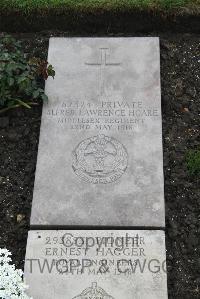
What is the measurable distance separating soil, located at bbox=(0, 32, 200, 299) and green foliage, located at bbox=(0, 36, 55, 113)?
10cm

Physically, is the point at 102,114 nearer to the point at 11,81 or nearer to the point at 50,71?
the point at 50,71

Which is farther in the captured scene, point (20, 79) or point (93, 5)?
point (93, 5)

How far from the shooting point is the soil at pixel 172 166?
4.15 m

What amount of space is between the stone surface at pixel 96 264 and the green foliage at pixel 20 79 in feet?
4.13

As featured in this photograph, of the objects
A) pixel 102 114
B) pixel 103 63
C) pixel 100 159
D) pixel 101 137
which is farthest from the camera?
pixel 103 63

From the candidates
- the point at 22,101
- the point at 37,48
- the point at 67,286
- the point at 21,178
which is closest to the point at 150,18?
the point at 37,48

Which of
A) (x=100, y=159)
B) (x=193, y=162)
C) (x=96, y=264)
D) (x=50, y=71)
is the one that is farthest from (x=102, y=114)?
(x=96, y=264)

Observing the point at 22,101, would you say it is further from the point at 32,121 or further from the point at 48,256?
the point at 48,256

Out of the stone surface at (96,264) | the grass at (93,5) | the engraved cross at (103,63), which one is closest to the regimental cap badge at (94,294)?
the stone surface at (96,264)

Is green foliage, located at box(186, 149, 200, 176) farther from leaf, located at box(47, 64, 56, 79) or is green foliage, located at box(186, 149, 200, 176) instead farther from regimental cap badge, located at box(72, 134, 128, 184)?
leaf, located at box(47, 64, 56, 79)

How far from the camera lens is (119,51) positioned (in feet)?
16.8

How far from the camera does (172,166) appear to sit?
15.1 feet

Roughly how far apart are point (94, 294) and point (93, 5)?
2924mm

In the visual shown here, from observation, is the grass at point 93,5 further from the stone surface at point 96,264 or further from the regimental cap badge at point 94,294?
the regimental cap badge at point 94,294
